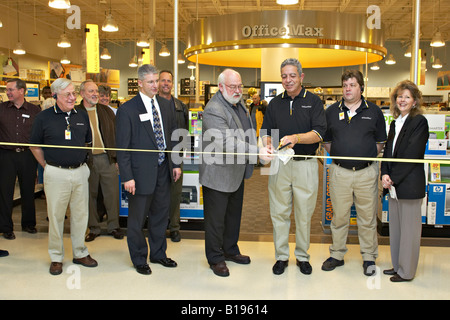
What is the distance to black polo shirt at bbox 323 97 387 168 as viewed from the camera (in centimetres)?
357

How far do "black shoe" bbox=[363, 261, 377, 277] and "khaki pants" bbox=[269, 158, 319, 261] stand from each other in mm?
500

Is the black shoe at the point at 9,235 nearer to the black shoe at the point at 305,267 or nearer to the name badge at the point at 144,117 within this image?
the name badge at the point at 144,117

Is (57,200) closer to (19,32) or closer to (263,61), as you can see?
(263,61)

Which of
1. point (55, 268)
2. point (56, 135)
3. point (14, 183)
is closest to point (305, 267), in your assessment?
point (55, 268)

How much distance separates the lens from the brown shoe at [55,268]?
3607 mm

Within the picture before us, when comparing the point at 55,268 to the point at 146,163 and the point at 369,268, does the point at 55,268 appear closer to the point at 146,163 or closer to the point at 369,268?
the point at 146,163

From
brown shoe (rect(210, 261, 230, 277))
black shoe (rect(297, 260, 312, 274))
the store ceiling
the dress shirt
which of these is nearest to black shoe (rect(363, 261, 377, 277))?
black shoe (rect(297, 260, 312, 274))

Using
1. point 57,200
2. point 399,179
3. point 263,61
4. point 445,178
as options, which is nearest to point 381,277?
point 399,179

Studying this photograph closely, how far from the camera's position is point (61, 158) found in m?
3.59

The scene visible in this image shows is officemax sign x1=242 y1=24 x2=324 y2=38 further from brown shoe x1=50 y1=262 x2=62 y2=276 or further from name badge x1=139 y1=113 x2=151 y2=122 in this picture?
brown shoe x1=50 y1=262 x2=62 y2=276

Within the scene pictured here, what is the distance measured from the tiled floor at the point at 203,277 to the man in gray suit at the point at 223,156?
313 millimetres

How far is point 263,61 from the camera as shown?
1092cm

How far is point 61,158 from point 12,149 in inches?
58.2
